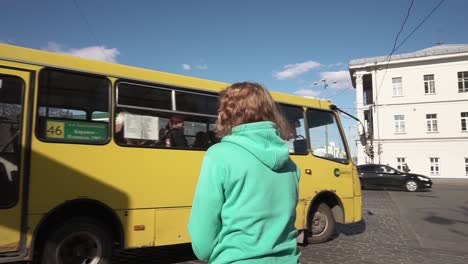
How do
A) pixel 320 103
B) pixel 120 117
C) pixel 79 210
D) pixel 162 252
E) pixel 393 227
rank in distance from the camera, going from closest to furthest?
1. pixel 79 210
2. pixel 120 117
3. pixel 162 252
4. pixel 320 103
5. pixel 393 227

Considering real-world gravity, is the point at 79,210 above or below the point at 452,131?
below

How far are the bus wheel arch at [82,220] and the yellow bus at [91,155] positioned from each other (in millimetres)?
12

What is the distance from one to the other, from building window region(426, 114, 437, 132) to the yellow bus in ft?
128

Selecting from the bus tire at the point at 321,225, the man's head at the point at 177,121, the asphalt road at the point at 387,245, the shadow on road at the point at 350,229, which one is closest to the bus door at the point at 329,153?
the bus tire at the point at 321,225

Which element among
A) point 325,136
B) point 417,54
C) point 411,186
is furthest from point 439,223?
point 417,54

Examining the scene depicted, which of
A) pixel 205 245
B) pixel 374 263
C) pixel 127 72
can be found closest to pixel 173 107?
pixel 127 72

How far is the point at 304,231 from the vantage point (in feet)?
25.2

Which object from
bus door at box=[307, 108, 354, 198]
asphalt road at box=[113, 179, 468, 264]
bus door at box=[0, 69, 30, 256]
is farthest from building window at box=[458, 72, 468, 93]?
bus door at box=[0, 69, 30, 256]

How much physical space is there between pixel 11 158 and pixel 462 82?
1704 inches

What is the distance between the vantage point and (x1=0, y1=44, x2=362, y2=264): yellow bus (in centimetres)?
471

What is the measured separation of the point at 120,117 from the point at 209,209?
4.10m

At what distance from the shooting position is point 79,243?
16.6 feet

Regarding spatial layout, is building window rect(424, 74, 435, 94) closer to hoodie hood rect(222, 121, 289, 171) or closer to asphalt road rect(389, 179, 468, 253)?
asphalt road rect(389, 179, 468, 253)

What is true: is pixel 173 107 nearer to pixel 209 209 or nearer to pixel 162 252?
pixel 162 252
